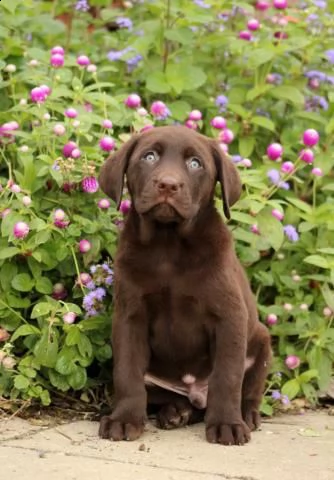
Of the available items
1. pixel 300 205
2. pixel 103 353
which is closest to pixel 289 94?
pixel 300 205

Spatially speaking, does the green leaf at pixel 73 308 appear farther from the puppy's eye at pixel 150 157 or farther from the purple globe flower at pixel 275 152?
the purple globe flower at pixel 275 152

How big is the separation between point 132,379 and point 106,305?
0.60 metres

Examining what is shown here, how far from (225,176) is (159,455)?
1137mm

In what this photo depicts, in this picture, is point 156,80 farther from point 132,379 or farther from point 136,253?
point 132,379

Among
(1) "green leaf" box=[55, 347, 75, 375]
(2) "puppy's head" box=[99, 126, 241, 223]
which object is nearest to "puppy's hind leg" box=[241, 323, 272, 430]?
(2) "puppy's head" box=[99, 126, 241, 223]

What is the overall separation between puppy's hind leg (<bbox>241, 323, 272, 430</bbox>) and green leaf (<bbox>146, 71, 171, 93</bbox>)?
1468mm

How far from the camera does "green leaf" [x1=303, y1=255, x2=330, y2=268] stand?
5.05 m

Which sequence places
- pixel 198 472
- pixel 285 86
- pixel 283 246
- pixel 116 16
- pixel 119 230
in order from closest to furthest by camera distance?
pixel 198 472
pixel 119 230
pixel 283 246
pixel 285 86
pixel 116 16

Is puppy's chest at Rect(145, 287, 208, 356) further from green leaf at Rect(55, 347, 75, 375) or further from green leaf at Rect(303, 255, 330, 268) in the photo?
green leaf at Rect(303, 255, 330, 268)

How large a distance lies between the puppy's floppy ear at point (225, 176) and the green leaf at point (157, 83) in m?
1.28

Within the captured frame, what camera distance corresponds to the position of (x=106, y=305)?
4.92 metres

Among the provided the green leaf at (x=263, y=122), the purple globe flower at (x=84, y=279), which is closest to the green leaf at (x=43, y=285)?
the purple globe flower at (x=84, y=279)

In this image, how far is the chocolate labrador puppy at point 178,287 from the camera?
14.2 ft

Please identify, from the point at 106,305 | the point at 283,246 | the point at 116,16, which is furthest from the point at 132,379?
the point at 116,16
